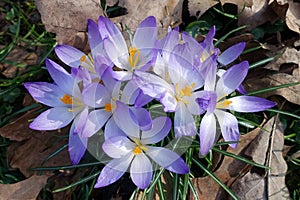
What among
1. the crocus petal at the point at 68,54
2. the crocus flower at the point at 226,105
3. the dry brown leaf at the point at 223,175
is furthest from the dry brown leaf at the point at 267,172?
the crocus petal at the point at 68,54

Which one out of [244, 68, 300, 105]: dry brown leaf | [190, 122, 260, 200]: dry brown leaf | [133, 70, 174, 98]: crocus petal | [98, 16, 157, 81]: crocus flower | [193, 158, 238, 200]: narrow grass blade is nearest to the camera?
[133, 70, 174, 98]: crocus petal

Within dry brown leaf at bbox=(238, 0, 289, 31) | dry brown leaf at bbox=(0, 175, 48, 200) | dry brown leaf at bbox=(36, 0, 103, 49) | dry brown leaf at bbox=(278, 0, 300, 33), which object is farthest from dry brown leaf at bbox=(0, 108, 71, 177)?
dry brown leaf at bbox=(278, 0, 300, 33)

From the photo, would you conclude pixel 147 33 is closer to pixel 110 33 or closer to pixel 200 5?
pixel 110 33

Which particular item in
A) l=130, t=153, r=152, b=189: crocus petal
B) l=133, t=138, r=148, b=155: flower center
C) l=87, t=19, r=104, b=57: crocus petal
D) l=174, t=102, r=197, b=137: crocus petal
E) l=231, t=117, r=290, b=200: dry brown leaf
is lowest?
l=231, t=117, r=290, b=200: dry brown leaf

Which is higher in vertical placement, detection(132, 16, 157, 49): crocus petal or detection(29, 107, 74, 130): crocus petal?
detection(132, 16, 157, 49): crocus petal

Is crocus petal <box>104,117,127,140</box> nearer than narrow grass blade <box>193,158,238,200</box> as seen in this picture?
Yes

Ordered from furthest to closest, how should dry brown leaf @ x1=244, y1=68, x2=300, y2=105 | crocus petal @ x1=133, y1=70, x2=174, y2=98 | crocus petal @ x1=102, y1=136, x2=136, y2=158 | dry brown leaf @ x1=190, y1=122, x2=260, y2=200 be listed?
dry brown leaf @ x1=244, y1=68, x2=300, y2=105 → dry brown leaf @ x1=190, y1=122, x2=260, y2=200 → crocus petal @ x1=102, y1=136, x2=136, y2=158 → crocus petal @ x1=133, y1=70, x2=174, y2=98

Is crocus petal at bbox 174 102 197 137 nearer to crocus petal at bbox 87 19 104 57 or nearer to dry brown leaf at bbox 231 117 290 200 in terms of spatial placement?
crocus petal at bbox 87 19 104 57
